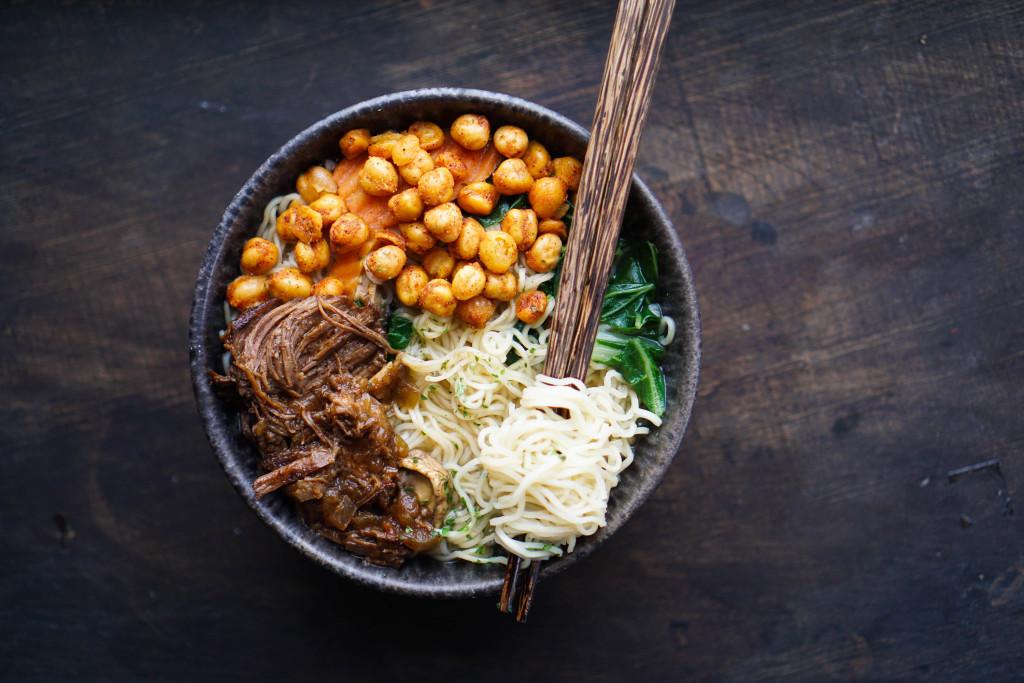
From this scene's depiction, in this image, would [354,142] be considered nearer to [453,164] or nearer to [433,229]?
[453,164]

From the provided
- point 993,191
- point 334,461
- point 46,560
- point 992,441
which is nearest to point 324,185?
point 334,461

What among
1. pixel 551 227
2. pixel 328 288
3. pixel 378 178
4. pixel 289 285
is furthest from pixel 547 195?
pixel 289 285

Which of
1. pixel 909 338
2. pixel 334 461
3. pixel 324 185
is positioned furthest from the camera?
pixel 909 338

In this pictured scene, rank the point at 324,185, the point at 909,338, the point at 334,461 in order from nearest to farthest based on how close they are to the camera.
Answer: the point at 334,461 → the point at 324,185 → the point at 909,338

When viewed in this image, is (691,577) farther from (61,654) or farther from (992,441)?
(61,654)

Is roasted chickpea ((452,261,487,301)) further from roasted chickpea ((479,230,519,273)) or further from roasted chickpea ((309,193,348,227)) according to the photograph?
roasted chickpea ((309,193,348,227))

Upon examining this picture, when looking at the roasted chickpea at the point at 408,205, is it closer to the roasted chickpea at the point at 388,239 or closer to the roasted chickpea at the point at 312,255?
the roasted chickpea at the point at 388,239

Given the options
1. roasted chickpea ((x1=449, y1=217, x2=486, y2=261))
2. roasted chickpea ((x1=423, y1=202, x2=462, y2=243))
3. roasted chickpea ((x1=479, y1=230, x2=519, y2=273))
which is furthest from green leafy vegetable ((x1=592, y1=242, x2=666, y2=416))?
roasted chickpea ((x1=423, y1=202, x2=462, y2=243))
